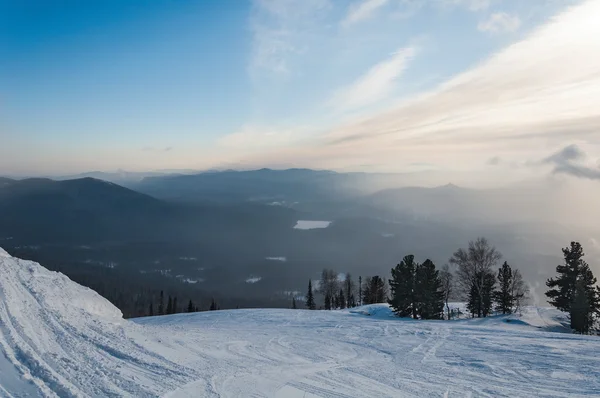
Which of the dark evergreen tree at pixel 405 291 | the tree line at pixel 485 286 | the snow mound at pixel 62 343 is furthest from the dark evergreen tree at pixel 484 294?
the snow mound at pixel 62 343

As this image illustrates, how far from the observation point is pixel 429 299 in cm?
3397

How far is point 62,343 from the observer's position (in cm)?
1082

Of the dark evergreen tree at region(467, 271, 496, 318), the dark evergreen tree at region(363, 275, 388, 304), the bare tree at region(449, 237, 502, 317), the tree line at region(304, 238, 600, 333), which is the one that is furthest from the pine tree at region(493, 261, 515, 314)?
the dark evergreen tree at region(363, 275, 388, 304)

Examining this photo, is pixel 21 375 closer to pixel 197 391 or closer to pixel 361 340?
pixel 197 391

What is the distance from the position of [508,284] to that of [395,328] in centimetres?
2324

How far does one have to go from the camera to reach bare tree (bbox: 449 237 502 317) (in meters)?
35.2

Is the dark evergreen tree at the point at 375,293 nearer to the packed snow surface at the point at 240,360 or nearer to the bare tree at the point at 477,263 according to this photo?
the bare tree at the point at 477,263

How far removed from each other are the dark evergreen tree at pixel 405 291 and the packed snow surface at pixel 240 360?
611 inches

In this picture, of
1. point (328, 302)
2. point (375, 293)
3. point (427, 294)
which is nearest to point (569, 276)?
point (427, 294)

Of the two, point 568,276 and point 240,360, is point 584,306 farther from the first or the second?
point 240,360

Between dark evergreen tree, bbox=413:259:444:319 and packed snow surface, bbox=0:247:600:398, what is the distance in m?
15.3

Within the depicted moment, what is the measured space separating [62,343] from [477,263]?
36.2 m

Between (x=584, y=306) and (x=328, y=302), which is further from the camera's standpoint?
(x=328, y=302)

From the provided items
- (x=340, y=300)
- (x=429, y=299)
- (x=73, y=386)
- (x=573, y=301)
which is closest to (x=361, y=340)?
(x=73, y=386)
